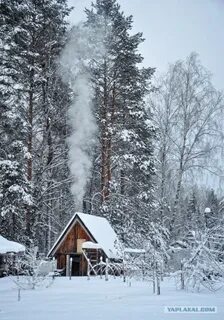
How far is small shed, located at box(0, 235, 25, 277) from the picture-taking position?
19750 mm

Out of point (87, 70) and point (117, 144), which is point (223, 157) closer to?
point (117, 144)

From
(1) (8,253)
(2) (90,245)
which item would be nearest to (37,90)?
(1) (8,253)

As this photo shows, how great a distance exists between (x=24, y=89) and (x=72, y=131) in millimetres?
6006

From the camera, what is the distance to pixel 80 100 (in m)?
29.7

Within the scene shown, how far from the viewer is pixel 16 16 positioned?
20.7m

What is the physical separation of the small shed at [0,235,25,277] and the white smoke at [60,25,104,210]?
696 cm

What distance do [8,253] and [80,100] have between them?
479 inches

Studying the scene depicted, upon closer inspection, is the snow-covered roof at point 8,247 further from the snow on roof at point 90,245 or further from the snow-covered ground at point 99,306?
the snow-covered ground at point 99,306

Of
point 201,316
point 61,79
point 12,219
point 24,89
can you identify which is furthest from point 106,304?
point 61,79

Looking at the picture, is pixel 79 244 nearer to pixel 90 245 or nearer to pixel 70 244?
pixel 70 244

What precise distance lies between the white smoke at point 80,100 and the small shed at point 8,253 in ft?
22.8

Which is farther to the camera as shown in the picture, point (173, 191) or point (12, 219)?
point (173, 191)

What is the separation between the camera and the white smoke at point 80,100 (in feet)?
94.4

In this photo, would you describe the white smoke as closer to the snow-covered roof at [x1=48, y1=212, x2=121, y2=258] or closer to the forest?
the forest
